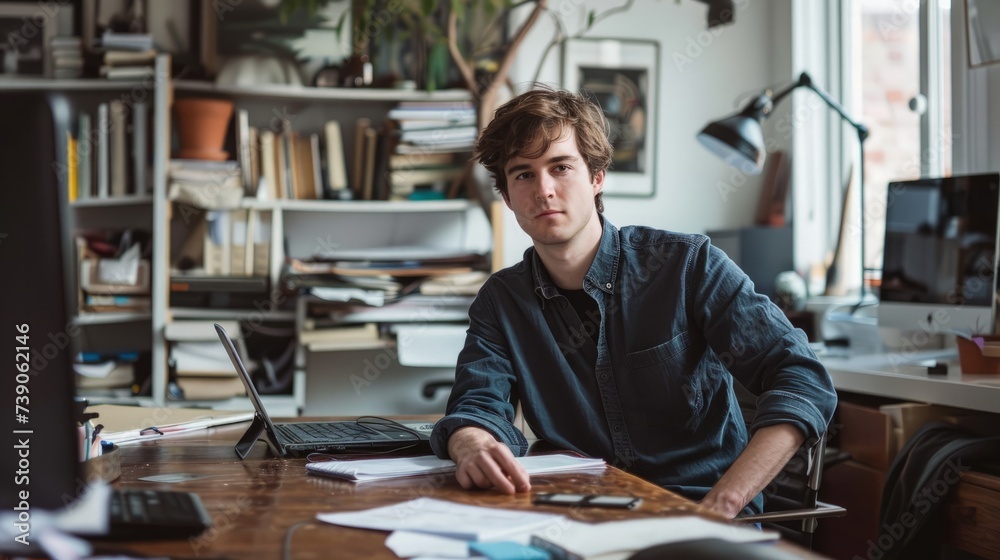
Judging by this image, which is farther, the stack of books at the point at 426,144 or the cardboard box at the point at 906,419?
the stack of books at the point at 426,144

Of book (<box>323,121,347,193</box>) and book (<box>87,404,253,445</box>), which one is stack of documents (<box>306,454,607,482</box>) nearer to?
book (<box>87,404,253,445</box>)

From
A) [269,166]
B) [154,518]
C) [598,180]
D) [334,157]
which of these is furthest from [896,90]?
[154,518]

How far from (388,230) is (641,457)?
2.00 metres

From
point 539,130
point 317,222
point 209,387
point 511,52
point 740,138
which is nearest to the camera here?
point 539,130

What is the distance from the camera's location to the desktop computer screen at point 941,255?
2.16m

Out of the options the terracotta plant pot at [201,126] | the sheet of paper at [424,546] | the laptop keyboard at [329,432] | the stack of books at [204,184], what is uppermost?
the terracotta plant pot at [201,126]

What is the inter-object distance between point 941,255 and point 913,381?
1.31ft

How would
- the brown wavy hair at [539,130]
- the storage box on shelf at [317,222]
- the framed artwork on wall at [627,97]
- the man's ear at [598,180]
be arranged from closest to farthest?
the brown wavy hair at [539,130]
the man's ear at [598,180]
the storage box on shelf at [317,222]
the framed artwork on wall at [627,97]

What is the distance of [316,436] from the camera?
4.85 ft

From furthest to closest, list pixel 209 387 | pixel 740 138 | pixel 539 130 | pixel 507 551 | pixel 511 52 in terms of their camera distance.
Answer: pixel 511 52 < pixel 209 387 < pixel 740 138 < pixel 539 130 < pixel 507 551

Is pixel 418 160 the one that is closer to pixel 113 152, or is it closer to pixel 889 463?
pixel 113 152

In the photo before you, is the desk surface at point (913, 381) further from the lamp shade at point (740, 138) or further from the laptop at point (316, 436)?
the laptop at point (316, 436)

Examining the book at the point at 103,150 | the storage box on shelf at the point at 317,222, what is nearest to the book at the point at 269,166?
the storage box on shelf at the point at 317,222

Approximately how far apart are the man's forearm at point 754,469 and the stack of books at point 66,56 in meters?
2.68
